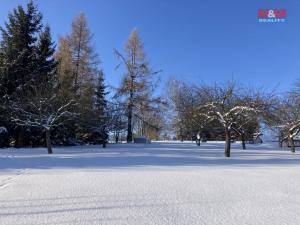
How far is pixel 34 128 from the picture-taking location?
87.4ft

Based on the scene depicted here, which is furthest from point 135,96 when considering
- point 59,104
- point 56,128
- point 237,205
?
point 237,205

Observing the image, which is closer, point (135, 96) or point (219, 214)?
point (219, 214)

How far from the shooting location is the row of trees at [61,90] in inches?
923

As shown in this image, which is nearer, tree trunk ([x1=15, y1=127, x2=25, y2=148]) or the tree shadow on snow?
the tree shadow on snow

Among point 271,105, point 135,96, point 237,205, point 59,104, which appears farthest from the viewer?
point 135,96

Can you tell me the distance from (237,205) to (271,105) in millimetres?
13195

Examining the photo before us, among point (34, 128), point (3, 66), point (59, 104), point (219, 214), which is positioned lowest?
point (219, 214)

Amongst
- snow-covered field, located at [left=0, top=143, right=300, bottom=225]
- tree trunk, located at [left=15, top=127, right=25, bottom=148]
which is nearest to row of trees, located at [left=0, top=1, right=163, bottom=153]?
tree trunk, located at [left=15, top=127, right=25, bottom=148]

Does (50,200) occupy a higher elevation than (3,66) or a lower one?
lower

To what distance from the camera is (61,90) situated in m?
25.4

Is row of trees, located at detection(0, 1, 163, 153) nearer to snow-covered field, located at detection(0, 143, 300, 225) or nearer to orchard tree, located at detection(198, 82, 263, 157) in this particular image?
orchard tree, located at detection(198, 82, 263, 157)

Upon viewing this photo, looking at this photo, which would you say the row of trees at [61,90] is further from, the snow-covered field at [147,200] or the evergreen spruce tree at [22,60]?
the snow-covered field at [147,200]

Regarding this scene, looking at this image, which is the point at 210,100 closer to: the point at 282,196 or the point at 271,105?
the point at 271,105

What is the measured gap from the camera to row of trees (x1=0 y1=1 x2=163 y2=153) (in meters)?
23.4
